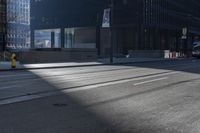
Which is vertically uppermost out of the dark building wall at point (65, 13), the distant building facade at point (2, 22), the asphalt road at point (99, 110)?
the dark building wall at point (65, 13)

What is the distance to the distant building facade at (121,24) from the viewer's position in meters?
78.8

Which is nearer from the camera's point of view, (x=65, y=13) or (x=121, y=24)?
(x=121, y=24)

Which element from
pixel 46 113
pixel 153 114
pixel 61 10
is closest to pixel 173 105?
pixel 153 114

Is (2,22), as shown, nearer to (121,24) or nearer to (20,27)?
(121,24)

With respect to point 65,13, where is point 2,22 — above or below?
below

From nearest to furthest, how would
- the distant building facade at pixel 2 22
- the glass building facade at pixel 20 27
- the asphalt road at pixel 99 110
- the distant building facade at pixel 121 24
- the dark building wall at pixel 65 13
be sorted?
the asphalt road at pixel 99 110, the distant building facade at pixel 2 22, the distant building facade at pixel 121 24, the dark building wall at pixel 65 13, the glass building facade at pixel 20 27

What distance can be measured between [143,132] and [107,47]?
3056 inches

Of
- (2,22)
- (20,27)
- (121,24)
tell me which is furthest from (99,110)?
(20,27)

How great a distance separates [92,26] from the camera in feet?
285

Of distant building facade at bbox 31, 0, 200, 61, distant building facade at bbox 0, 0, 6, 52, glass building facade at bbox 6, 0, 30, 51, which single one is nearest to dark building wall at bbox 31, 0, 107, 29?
distant building facade at bbox 31, 0, 200, 61

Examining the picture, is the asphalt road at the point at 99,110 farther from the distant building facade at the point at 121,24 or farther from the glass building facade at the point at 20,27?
the glass building facade at the point at 20,27

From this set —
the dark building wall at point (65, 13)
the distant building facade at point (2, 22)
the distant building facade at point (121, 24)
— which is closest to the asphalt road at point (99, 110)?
the distant building facade at point (2, 22)

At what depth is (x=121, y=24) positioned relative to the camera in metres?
79.6

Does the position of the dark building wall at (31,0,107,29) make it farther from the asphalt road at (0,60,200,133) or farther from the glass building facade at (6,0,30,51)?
the asphalt road at (0,60,200,133)
